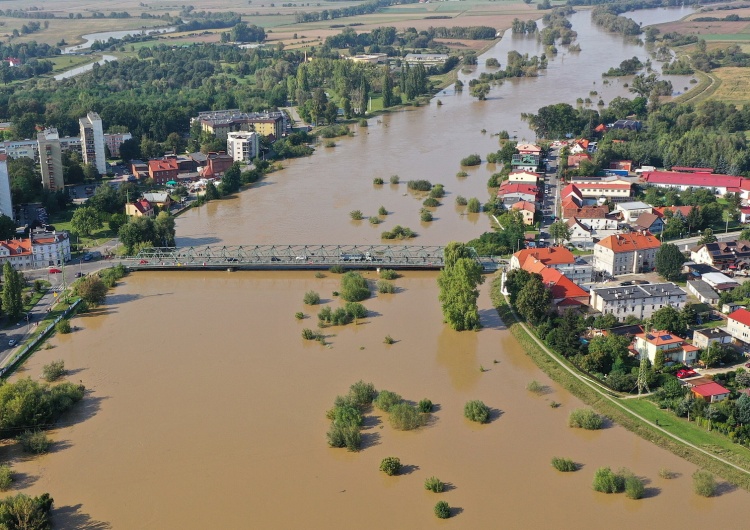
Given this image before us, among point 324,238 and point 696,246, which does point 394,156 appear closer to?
point 324,238

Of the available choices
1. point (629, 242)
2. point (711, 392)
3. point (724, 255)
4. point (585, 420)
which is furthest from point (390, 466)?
point (724, 255)

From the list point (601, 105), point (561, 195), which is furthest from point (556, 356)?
point (601, 105)

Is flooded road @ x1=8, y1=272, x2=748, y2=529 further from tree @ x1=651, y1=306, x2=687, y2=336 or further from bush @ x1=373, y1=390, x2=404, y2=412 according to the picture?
tree @ x1=651, y1=306, x2=687, y2=336

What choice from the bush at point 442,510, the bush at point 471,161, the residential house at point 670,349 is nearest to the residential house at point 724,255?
the residential house at point 670,349

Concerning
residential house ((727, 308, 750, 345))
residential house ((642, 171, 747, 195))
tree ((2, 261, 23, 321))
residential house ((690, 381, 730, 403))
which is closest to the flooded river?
tree ((2, 261, 23, 321))

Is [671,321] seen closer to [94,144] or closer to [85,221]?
[85,221]

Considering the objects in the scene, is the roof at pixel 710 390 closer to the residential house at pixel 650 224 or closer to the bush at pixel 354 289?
the bush at pixel 354 289

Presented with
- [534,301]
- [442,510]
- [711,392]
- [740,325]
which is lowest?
[442,510]
